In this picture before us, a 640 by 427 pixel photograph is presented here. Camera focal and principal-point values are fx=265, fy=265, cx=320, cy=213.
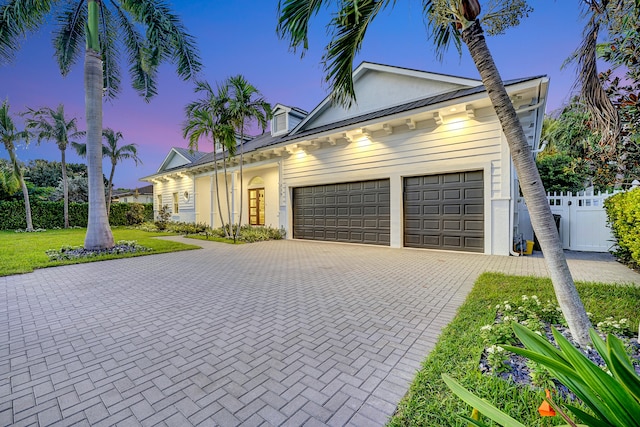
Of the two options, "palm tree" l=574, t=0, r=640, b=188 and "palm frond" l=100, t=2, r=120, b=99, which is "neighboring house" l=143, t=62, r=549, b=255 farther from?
"palm frond" l=100, t=2, r=120, b=99

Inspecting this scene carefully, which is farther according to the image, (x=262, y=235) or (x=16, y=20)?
(x=262, y=235)

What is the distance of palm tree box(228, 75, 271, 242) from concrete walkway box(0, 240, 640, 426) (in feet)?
22.3

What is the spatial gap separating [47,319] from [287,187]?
369 inches

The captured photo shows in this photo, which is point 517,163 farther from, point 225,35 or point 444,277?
point 225,35

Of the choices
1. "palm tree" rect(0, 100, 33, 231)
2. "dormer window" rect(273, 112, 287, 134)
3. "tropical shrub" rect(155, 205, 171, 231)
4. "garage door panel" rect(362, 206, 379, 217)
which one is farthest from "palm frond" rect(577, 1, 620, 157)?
"palm tree" rect(0, 100, 33, 231)

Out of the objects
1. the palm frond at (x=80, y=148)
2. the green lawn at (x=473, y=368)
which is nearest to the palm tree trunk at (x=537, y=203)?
the green lawn at (x=473, y=368)

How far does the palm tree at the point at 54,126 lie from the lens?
1530 cm

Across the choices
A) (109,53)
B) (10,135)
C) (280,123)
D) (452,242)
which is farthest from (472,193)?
(10,135)

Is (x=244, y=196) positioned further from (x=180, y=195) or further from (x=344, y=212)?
(x=344, y=212)

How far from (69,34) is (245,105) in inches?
240

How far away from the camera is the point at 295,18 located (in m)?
2.87

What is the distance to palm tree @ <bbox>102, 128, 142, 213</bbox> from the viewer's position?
697 inches

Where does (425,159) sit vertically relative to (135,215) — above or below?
above

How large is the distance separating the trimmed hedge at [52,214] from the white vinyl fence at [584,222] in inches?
994
